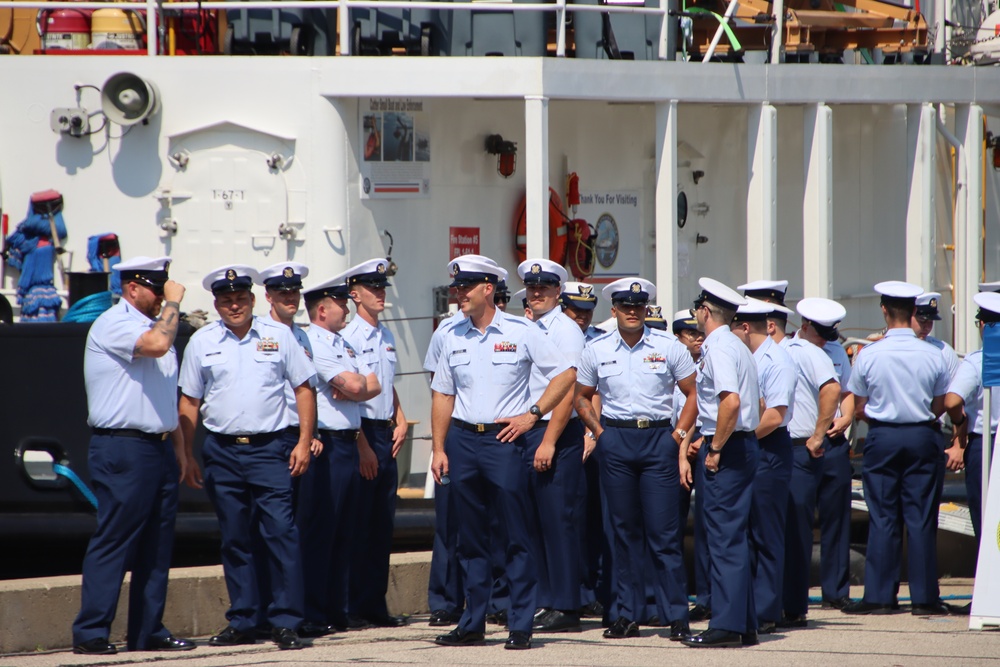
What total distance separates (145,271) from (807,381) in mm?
3377

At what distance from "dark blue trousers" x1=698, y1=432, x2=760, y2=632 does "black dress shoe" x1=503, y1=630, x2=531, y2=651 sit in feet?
2.71

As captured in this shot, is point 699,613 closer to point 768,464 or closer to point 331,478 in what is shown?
point 768,464

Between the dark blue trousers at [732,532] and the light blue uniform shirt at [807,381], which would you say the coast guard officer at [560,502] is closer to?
the dark blue trousers at [732,532]

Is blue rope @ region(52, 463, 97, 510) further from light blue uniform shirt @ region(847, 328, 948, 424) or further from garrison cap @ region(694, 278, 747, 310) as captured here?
light blue uniform shirt @ region(847, 328, 948, 424)

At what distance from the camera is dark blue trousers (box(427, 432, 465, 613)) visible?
684 cm

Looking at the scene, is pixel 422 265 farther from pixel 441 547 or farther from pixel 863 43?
pixel 863 43

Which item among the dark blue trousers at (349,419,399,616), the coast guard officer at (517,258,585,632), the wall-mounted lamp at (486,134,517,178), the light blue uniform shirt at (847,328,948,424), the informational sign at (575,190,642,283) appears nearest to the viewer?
the coast guard officer at (517,258,585,632)

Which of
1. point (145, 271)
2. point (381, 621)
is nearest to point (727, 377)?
point (381, 621)

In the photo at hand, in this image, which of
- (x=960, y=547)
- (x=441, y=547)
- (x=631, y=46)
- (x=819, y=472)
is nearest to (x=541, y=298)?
(x=441, y=547)

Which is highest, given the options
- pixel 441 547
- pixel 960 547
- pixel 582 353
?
pixel 582 353

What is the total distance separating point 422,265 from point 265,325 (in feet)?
9.09

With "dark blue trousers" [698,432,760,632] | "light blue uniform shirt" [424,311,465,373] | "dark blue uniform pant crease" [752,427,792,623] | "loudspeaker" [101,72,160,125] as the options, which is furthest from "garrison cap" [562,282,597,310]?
"loudspeaker" [101,72,160,125]

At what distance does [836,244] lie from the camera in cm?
1120

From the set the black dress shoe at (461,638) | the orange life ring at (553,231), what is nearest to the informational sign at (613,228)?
the orange life ring at (553,231)
